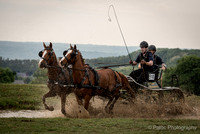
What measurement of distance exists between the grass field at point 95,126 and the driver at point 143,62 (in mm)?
2628

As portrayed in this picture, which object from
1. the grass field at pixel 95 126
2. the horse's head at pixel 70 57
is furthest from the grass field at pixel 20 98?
the horse's head at pixel 70 57

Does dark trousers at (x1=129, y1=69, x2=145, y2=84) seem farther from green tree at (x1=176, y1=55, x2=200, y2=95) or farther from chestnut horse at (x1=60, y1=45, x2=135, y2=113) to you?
green tree at (x1=176, y1=55, x2=200, y2=95)

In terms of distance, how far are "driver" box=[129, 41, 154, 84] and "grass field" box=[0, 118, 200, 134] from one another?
2.63 metres

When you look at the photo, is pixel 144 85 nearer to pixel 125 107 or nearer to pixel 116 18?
pixel 125 107

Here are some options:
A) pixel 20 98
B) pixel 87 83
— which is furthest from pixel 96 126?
pixel 20 98

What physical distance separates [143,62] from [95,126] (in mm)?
3781

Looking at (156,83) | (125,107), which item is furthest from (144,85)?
(125,107)

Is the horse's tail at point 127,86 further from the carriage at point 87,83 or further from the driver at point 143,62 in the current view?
the driver at point 143,62

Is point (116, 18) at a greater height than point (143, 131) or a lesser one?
greater

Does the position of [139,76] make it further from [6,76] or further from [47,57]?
[6,76]

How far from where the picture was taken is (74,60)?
9977mm

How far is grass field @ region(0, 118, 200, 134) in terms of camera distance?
25.7 feet

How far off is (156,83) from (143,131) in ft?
14.7

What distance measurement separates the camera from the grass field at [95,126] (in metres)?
7.82
